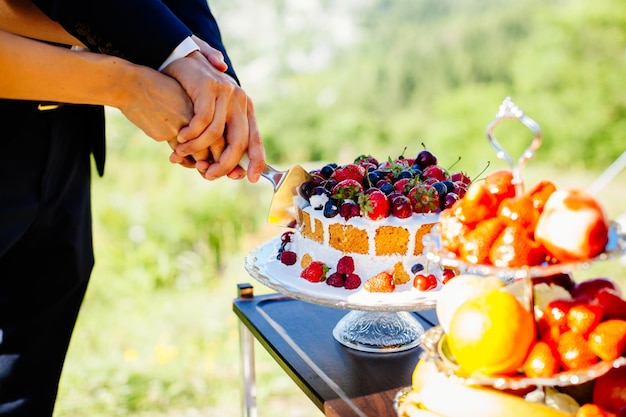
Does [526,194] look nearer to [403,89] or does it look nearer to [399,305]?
[399,305]

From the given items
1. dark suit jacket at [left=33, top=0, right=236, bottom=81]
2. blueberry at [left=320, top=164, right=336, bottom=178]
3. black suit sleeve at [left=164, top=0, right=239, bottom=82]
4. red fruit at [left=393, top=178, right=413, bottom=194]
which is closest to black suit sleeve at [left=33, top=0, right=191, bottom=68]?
dark suit jacket at [left=33, top=0, right=236, bottom=81]

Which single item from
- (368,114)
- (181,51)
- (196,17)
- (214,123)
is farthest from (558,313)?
(368,114)

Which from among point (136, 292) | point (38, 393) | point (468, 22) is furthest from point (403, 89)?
point (38, 393)

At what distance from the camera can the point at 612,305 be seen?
34.7 inches

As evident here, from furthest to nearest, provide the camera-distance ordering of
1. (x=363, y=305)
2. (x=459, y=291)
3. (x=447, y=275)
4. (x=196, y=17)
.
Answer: (x=196, y=17) → (x=447, y=275) → (x=363, y=305) → (x=459, y=291)

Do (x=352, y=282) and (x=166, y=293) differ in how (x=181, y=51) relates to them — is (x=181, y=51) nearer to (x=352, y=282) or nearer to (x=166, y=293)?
(x=352, y=282)

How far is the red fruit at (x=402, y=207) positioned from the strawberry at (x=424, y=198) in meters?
0.02

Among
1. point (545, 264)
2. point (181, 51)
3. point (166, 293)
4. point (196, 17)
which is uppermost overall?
point (196, 17)

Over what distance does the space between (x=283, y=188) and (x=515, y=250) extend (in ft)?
2.47

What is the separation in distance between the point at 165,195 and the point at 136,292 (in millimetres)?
537

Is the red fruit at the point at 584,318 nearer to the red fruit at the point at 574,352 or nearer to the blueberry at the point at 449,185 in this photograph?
the red fruit at the point at 574,352

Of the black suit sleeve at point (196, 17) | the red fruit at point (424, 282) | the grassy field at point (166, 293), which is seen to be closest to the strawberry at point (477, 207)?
the red fruit at point (424, 282)

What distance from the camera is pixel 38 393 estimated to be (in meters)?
1.72

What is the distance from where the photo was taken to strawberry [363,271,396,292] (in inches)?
52.9
